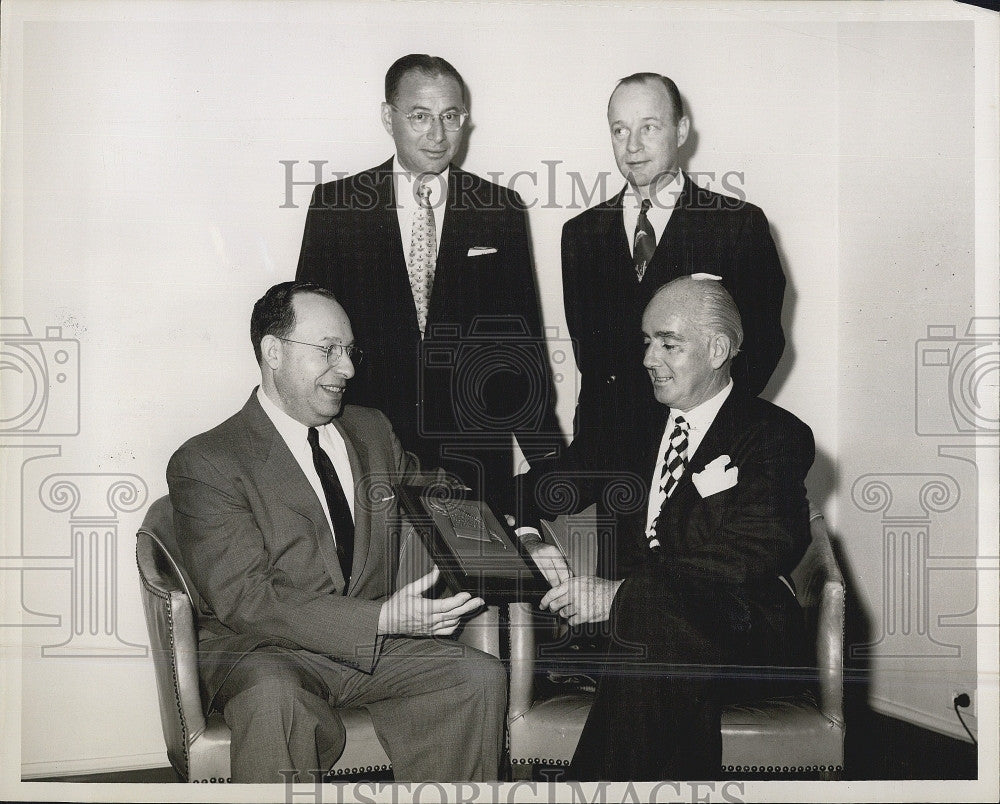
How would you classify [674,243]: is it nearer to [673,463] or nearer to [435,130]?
[673,463]

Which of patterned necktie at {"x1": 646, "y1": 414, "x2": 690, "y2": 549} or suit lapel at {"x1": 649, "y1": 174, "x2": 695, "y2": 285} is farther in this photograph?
suit lapel at {"x1": 649, "y1": 174, "x2": 695, "y2": 285}

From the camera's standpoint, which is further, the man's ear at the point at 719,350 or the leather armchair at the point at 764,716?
the man's ear at the point at 719,350

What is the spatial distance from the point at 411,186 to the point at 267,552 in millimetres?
1294

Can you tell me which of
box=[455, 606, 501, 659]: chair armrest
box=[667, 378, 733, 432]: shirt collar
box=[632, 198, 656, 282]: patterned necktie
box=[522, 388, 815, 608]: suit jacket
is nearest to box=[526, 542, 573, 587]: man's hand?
box=[522, 388, 815, 608]: suit jacket

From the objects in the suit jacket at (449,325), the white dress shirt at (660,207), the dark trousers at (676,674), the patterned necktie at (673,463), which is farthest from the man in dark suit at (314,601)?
the white dress shirt at (660,207)

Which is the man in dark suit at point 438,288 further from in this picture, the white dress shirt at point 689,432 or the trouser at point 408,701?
the trouser at point 408,701

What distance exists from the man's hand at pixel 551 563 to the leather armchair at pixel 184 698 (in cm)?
71

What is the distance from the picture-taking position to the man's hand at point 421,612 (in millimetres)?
→ 3074

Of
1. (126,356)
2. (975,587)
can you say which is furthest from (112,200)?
(975,587)

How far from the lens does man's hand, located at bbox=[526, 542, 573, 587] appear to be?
3.19 meters

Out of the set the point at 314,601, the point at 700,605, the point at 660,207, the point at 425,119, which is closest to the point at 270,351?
the point at 314,601

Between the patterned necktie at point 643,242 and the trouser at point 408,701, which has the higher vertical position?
the patterned necktie at point 643,242

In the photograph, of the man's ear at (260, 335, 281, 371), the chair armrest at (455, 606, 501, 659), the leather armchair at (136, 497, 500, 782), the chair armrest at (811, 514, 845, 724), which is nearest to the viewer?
the leather armchair at (136, 497, 500, 782)

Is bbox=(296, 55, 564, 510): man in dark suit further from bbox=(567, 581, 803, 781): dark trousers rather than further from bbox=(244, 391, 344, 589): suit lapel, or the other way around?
bbox=(567, 581, 803, 781): dark trousers
